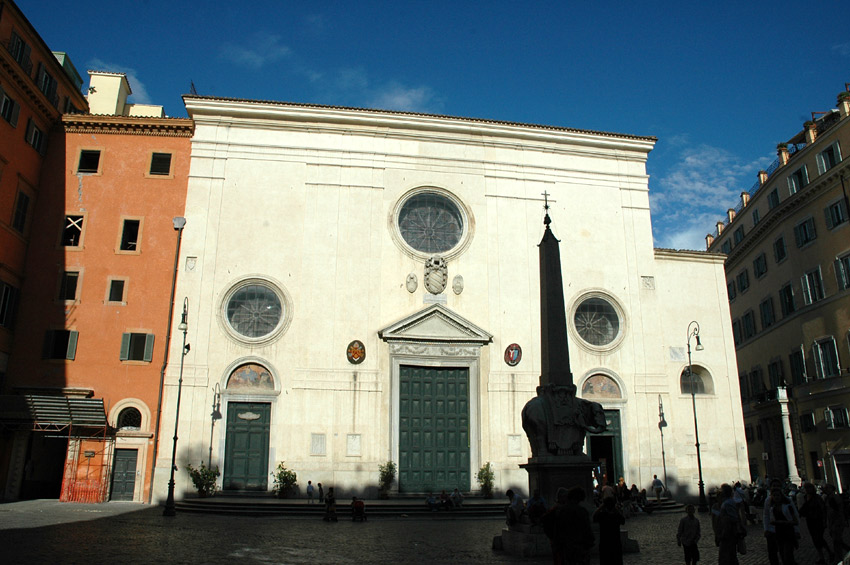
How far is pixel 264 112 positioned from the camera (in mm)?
26297

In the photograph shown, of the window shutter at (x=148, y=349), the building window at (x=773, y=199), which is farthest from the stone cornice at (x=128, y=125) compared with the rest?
the building window at (x=773, y=199)

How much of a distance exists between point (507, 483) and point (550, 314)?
12.8 meters

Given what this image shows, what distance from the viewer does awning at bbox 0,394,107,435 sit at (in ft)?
70.8

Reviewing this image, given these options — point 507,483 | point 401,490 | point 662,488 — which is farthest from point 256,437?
point 662,488

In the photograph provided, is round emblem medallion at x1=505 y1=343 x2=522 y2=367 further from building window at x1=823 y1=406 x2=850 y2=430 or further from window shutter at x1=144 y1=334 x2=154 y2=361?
building window at x1=823 y1=406 x2=850 y2=430

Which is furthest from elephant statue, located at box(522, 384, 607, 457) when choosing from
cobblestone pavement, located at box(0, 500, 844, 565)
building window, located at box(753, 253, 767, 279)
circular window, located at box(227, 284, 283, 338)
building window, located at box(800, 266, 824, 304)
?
building window, located at box(753, 253, 767, 279)

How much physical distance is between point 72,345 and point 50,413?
2452 mm

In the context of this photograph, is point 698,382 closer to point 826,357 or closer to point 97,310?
point 826,357

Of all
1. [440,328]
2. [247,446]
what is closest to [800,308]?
[440,328]

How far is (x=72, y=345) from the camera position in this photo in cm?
2303

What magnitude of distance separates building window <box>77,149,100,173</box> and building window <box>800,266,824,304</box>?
31.3 metres

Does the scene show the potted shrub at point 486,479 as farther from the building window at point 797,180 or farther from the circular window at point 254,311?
the building window at point 797,180

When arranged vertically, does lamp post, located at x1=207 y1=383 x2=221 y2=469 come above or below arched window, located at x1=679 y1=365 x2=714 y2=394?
below

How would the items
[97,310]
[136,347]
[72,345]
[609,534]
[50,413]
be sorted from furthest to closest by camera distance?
[97,310] < [136,347] < [72,345] < [50,413] < [609,534]
